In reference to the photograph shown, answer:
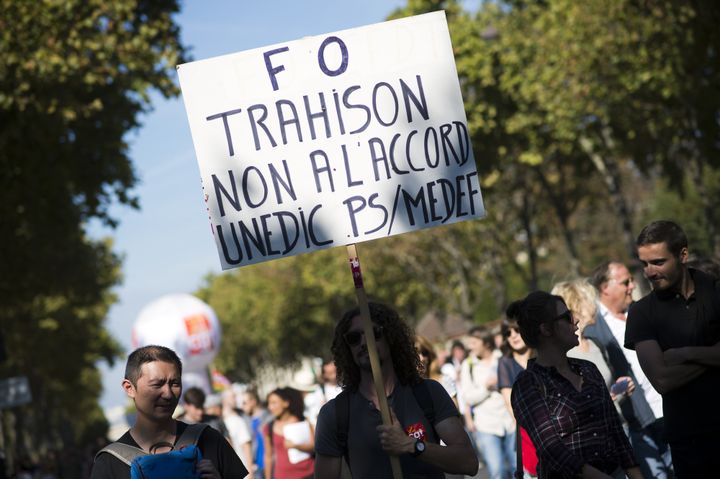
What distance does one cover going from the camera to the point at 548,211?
2136 inches

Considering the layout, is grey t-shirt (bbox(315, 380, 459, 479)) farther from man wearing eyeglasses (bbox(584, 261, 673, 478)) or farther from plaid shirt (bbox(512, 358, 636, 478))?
man wearing eyeglasses (bbox(584, 261, 673, 478))

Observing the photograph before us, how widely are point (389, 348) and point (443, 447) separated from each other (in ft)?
1.91

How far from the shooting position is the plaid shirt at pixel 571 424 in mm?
5625

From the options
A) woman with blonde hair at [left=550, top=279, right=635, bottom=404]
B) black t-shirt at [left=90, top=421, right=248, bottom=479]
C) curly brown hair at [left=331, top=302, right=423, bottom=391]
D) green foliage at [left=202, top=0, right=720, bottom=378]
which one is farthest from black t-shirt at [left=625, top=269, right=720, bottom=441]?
green foliage at [left=202, top=0, right=720, bottom=378]

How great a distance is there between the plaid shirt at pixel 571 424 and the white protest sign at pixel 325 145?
965 millimetres

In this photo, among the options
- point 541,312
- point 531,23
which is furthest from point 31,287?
point 541,312

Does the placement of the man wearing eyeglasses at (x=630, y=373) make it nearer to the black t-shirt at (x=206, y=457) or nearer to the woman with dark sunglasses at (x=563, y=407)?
the woman with dark sunglasses at (x=563, y=407)

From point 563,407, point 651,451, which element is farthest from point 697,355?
point 651,451

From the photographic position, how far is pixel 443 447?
554 cm

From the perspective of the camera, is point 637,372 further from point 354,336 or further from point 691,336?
point 354,336

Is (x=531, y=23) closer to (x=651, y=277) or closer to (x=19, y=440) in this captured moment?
(x=19, y=440)

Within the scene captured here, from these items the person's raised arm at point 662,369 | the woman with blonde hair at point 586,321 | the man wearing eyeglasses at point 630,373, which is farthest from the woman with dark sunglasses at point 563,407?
the man wearing eyeglasses at point 630,373

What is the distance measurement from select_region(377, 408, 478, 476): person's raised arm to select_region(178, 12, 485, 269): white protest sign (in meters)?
1.01

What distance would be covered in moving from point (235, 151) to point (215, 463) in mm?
1654
